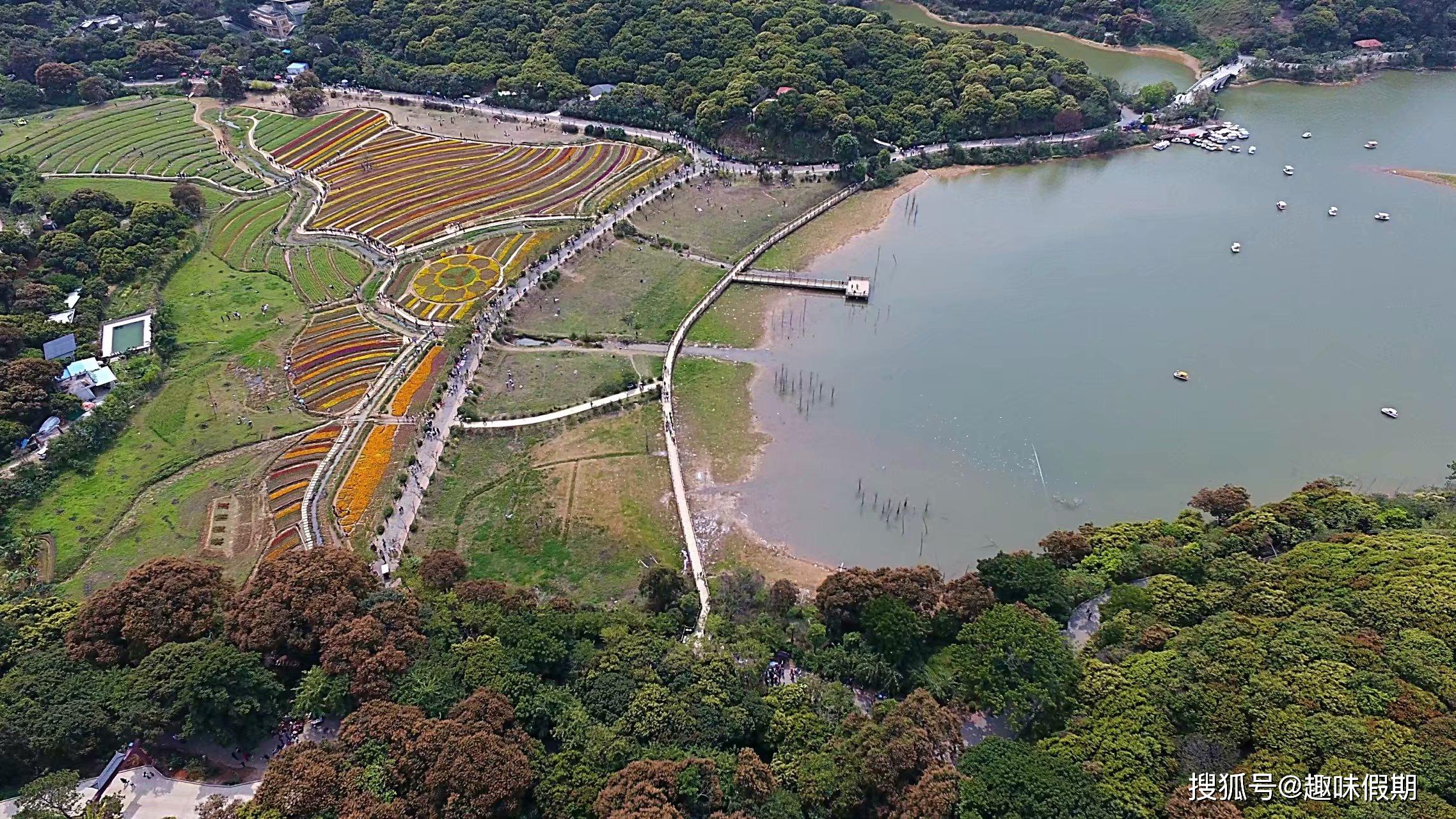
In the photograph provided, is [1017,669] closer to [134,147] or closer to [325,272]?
[325,272]

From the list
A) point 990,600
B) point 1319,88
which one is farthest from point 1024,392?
point 1319,88

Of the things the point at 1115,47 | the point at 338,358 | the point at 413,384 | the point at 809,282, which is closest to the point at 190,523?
the point at 413,384

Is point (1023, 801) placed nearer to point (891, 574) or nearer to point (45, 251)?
point (891, 574)

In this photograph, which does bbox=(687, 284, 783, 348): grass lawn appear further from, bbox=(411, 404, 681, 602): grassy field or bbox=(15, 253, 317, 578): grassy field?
bbox=(15, 253, 317, 578): grassy field

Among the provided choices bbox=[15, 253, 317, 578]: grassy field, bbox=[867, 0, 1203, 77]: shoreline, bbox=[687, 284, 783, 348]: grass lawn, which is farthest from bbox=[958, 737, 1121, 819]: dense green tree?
bbox=[867, 0, 1203, 77]: shoreline

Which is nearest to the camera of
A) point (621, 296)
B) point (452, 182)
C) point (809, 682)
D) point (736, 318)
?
point (809, 682)

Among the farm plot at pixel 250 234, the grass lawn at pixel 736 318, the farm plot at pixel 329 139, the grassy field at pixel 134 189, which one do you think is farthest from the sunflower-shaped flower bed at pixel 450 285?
the grassy field at pixel 134 189
